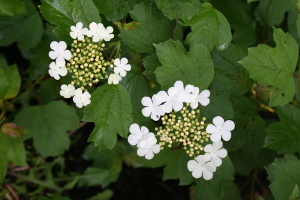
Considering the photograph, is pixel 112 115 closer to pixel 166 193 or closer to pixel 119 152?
pixel 119 152

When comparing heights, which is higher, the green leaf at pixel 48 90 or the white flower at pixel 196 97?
the white flower at pixel 196 97

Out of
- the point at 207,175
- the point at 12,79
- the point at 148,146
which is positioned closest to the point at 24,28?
the point at 12,79

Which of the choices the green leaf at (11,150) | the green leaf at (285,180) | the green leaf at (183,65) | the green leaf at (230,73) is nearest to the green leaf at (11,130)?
the green leaf at (11,150)

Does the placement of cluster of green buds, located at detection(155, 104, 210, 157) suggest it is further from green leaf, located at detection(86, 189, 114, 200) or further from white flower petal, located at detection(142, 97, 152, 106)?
green leaf, located at detection(86, 189, 114, 200)

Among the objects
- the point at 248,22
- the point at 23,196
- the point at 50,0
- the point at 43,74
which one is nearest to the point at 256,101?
the point at 248,22

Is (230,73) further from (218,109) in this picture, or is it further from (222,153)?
(222,153)

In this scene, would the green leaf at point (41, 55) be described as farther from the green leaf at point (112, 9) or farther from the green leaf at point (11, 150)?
the green leaf at point (112, 9)
